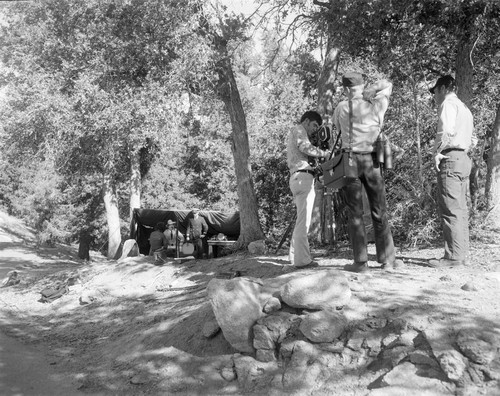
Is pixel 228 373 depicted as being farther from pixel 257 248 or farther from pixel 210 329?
pixel 257 248

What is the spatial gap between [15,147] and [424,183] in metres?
18.0

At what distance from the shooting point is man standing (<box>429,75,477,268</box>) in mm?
5047

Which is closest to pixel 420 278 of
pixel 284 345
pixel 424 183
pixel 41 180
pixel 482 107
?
pixel 284 345

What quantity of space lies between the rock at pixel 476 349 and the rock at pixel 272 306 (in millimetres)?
1556

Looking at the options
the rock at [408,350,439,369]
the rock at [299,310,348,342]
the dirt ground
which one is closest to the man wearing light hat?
the dirt ground

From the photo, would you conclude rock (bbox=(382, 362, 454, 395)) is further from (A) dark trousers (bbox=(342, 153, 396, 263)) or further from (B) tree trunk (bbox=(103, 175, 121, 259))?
(B) tree trunk (bbox=(103, 175, 121, 259))

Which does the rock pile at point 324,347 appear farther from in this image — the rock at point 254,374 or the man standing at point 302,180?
the man standing at point 302,180

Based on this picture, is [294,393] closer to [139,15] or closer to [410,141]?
[410,141]

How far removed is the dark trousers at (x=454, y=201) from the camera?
5.04 metres

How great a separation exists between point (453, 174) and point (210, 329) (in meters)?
2.87

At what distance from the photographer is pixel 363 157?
505 cm

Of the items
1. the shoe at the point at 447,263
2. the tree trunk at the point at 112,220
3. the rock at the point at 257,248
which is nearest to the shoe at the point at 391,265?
the shoe at the point at 447,263

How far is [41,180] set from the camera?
34.1m

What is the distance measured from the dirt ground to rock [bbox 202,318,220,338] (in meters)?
0.05
